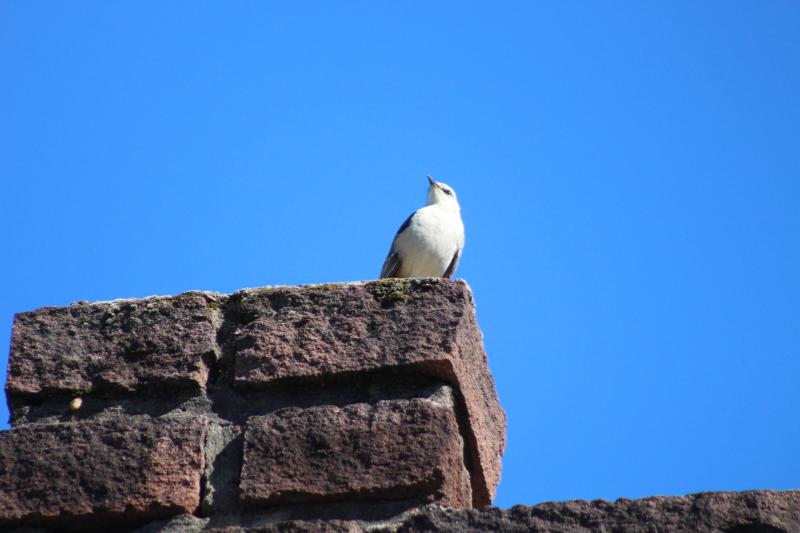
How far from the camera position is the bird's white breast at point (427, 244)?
349 inches

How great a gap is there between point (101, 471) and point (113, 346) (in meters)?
0.45

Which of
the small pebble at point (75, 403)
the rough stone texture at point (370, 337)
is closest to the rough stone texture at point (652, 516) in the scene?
the rough stone texture at point (370, 337)

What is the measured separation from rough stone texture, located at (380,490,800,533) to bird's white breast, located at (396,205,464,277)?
5.75m

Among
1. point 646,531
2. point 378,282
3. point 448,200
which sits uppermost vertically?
point 448,200

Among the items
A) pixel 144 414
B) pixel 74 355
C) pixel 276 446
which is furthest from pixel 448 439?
pixel 74 355

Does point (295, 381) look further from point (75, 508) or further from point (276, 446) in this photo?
point (75, 508)

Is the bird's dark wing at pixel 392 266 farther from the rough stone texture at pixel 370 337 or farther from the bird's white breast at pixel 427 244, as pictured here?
the rough stone texture at pixel 370 337

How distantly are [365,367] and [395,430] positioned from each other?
0.77 feet

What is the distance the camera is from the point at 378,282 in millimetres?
3695

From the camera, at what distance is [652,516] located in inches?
118

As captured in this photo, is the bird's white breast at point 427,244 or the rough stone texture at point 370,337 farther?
the bird's white breast at point 427,244

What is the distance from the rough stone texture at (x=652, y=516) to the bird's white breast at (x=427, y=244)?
5.75 metres

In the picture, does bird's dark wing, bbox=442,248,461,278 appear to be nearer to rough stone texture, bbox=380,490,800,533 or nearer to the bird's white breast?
the bird's white breast

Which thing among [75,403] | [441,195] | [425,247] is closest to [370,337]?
[75,403]
